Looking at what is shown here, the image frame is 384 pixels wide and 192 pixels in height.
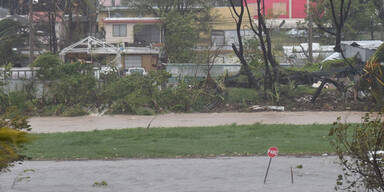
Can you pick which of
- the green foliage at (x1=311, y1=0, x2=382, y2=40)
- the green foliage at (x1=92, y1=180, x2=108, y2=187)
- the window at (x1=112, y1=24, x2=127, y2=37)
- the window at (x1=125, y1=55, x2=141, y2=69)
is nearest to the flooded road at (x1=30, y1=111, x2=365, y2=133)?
the green foliage at (x1=92, y1=180, x2=108, y2=187)

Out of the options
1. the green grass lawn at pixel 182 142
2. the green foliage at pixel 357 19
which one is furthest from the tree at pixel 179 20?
the green grass lawn at pixel 182 142

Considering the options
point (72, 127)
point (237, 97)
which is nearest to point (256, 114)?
point (237, 97)

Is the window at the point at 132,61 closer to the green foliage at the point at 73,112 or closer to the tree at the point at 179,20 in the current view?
the tree at the point at 179,20

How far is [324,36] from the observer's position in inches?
1924

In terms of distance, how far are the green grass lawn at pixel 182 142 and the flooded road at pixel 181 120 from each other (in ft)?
8.06

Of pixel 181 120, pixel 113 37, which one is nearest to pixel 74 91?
pixel 181 120

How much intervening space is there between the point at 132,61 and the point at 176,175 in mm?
37480

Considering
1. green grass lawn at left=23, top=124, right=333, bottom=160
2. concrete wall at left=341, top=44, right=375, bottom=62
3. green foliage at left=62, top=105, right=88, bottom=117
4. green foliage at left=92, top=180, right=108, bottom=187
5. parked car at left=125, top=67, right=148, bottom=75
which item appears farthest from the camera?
concrete wall at left=341, top=44, right=375, bottom=62

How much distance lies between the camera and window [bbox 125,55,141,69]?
159 ft

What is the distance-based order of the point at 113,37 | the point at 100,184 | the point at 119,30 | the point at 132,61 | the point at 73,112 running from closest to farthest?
the point at 100,184, the point at 73,112, the point at 132,61, the point at 119,30, the point at 113,37

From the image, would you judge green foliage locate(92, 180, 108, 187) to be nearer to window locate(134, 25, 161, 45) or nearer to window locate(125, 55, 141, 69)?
window locate(125, 55, 141, 69)

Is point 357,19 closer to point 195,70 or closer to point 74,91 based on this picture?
point 195,70

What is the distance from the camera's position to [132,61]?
4869cm

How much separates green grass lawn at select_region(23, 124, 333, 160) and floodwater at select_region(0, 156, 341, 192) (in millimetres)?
722
